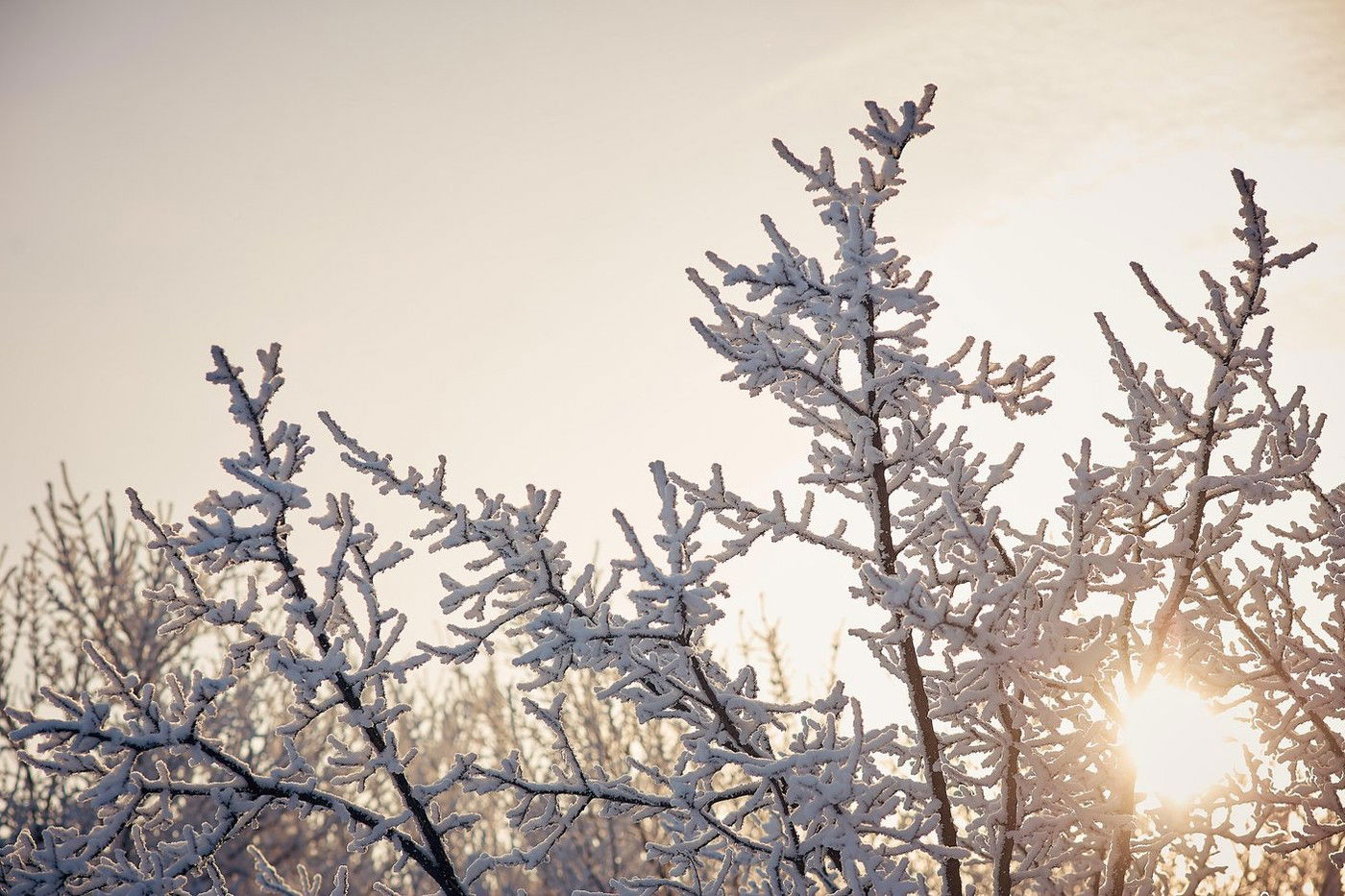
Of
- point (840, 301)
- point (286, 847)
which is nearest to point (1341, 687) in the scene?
point (840, 301)

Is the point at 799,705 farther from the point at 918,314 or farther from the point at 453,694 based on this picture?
the point at 453,694

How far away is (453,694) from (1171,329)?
20.0 m

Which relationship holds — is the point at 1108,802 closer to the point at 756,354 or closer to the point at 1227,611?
the point at 1227,611

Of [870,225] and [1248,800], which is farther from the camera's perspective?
[1248,800]

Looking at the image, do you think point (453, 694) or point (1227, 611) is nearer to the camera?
point (1227, 611)

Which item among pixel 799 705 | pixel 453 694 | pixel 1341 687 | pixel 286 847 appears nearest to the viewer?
pixel 799 705

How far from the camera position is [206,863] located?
409cm

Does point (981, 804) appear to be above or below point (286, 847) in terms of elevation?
below

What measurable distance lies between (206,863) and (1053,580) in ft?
13.0

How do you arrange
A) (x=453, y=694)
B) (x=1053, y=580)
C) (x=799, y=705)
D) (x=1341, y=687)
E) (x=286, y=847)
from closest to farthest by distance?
1. (x=799, y=705)
2. (x=1053, y=580)
3. (x=1341, y=687)
4. (x=286, y=847)
5. (x=453, y=694)

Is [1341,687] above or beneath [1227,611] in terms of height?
beneath

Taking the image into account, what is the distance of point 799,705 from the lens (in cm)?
401

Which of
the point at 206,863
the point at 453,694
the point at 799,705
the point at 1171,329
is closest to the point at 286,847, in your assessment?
the point at 453,694

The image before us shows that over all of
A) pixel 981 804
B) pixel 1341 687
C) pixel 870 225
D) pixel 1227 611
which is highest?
pixel 870 225
